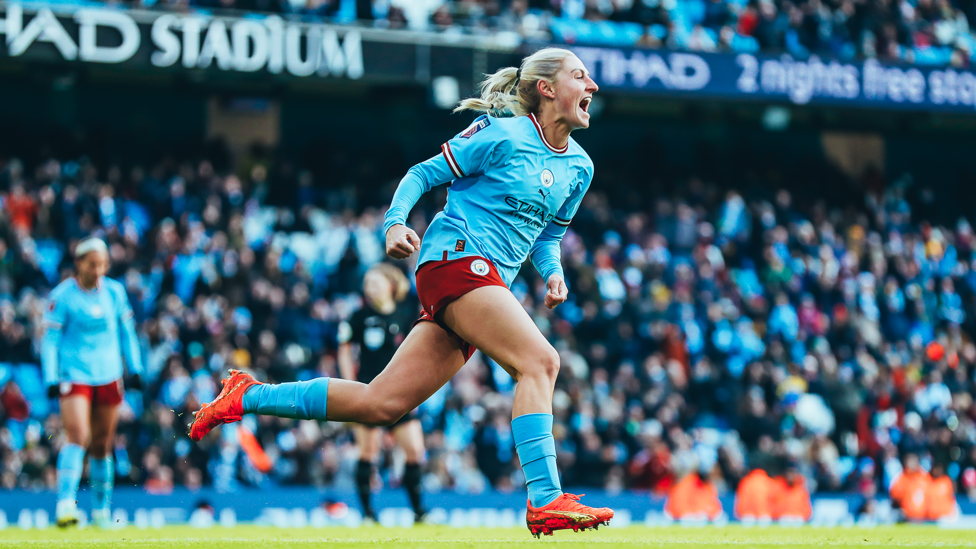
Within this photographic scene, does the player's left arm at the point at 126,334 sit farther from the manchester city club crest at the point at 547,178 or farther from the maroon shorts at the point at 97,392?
the manchester city club crest at the point at 547,178

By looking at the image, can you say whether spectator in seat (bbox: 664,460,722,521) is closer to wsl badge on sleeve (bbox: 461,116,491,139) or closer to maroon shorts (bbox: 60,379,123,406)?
maroon shorts (bbox: 60,379,123,406)

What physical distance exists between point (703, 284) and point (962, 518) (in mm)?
5474

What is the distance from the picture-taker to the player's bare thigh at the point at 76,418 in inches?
316

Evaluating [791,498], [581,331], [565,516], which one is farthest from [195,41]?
[565,516]

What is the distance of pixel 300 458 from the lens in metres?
13.2

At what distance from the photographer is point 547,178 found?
5.16 metres

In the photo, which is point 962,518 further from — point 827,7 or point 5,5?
point 5,5

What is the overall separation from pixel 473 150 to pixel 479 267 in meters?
0.55

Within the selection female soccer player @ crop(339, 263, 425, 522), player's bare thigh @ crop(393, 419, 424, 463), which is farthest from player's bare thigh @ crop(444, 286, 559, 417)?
female soccer player @ crop(339, 263, 425, 522)

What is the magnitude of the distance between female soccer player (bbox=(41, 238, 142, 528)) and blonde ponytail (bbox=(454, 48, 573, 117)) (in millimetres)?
4046

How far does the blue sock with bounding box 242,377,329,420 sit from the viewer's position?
5.21m

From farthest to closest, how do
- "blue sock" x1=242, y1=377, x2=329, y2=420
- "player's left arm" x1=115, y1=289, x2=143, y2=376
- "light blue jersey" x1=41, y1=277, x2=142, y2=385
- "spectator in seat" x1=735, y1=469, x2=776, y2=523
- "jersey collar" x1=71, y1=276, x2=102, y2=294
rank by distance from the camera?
1. "spectator in seat" x1=735, y1=469, x2=776, y2=523
2. "player's left arm" x1=115, y1=289, x2=143, y2=376
3. "jersey collar" x1=71, y1=276, x2=102, y2=294
4. "light blue jersey" x1=41, y1=277, x2=142, y2=385
5. "blue sock" x1=242, y1=377, x2=329, y2=420

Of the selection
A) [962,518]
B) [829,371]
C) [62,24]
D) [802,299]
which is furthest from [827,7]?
[62,24]

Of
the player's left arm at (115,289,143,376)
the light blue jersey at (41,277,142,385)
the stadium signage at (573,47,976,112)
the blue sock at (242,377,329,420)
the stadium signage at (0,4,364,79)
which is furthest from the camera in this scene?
the stadium signage at (573,47,976,112)
